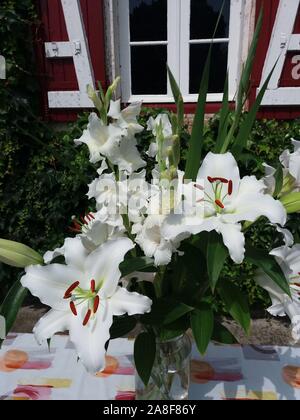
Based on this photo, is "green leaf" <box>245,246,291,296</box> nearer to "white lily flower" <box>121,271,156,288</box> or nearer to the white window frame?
"white lily flower" <box>121,271,156,288</box>

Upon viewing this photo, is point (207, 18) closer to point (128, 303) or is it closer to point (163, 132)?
point (163, 132)

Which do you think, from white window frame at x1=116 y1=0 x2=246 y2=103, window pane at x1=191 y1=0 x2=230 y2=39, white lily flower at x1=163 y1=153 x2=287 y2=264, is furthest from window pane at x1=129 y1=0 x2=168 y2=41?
white lily flower at x1=163 y1=153 x2=287 y2=264

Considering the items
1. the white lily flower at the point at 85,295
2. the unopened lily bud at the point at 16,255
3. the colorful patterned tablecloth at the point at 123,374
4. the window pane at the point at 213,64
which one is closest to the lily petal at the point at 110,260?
the white lily flower at the point at 85,295

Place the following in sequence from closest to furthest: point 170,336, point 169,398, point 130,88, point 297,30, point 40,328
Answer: point 40,328
point 170,336
point 169,398
point 297,30
point 130,88

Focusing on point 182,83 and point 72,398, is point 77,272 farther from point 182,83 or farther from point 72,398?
point 182,83

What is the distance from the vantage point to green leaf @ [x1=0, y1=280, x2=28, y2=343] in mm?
556

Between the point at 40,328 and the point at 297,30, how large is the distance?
1956 mm

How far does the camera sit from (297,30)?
1.90 metres

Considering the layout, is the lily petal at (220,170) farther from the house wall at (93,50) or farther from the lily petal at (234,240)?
the house wall at (93,50)

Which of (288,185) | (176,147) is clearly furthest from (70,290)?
(288,185)

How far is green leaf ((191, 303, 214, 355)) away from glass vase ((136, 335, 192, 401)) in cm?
12

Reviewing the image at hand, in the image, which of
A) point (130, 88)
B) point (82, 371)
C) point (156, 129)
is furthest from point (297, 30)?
point (82, 371)

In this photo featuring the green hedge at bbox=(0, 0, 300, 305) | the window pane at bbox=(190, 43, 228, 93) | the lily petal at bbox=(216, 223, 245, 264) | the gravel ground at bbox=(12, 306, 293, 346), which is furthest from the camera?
the window pane at bbox=(190, 43, 228, 93)

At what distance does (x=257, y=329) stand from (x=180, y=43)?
62.9 inches
